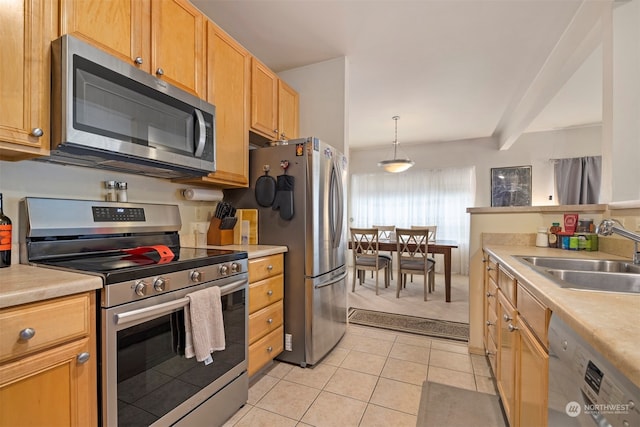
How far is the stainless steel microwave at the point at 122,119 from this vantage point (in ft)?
3.73

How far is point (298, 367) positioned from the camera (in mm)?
2084

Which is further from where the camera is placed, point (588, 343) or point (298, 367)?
point (298, 367)

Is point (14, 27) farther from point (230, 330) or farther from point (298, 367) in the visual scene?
point (298, 367)

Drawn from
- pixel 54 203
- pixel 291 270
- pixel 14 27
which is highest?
pixel 14 27

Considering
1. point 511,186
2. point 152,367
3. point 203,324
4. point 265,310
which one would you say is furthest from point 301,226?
point 511,186

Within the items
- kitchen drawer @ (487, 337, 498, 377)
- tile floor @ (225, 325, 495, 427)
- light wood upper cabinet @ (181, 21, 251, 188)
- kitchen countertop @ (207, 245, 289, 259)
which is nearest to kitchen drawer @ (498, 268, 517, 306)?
kitchen drawer @ (487, 337, 498, 377)

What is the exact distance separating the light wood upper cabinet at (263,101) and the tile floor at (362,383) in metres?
1.81

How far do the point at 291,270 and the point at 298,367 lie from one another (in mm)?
691

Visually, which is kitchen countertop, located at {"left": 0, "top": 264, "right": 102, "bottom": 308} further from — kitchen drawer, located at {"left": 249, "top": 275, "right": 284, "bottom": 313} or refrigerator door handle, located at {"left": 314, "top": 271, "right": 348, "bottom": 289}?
refrigerator door handle, located at {"left": 314, "top": 271, "right": 348, "bottom": 289}

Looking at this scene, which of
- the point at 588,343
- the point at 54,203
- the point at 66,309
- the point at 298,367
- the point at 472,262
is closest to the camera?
the point at 588,343

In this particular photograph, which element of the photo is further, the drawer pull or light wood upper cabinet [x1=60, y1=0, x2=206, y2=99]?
light wood upper cabinet [x1=60, y1=0, x2=206, y2=99]

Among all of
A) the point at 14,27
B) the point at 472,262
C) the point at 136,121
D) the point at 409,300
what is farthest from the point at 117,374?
the point at 409,300

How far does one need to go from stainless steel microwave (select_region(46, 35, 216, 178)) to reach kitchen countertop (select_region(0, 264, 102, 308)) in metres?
0.50

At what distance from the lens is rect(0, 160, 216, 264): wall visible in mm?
1264
